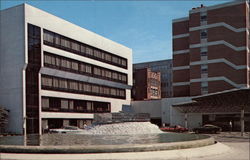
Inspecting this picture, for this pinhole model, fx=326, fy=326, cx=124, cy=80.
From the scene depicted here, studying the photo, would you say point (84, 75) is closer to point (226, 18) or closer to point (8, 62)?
point (8, 62)

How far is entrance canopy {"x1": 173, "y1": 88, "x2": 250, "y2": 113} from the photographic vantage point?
41.3 metres

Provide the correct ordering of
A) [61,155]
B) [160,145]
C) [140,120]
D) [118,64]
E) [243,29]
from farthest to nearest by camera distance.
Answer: [118,64] < [243,29] < [140,120] < [160,145] < [61,155]

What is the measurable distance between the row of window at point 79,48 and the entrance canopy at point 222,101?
76.4 ft

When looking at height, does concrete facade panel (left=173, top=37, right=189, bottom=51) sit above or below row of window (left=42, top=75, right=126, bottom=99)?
above

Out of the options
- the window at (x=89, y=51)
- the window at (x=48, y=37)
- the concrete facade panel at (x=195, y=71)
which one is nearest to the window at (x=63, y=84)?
the window at (x=48, y=37)

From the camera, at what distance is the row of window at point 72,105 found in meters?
58.2

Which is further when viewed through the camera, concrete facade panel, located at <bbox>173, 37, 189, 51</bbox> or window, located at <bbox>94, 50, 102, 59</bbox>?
window, located at <bbox>94, 50, 102, 59</bbox>

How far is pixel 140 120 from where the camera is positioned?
3725 centimetres

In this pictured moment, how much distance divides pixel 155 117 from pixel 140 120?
120 feet

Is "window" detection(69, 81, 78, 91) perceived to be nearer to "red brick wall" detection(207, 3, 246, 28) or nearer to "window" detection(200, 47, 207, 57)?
"window" detection(200, 47, 207, 57)

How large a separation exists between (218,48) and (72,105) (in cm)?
3081

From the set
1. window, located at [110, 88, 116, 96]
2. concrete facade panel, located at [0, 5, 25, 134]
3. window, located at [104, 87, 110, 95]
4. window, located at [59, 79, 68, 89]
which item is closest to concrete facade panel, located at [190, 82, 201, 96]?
window, located at [104, 87, 110, 95]

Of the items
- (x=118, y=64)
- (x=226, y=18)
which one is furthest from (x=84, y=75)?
(x=226, y=18)

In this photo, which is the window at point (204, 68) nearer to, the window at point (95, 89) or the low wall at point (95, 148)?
the window at point (95, 89)
